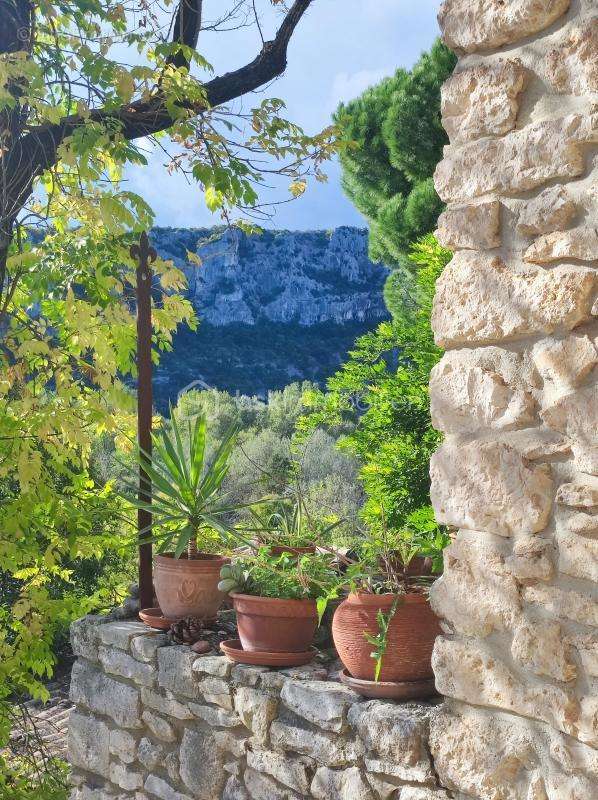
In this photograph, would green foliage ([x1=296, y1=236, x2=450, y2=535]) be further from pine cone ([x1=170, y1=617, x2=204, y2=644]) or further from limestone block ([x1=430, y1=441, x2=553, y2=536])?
limestone block ([x1=430, y1=441, x2=553, y2=536])

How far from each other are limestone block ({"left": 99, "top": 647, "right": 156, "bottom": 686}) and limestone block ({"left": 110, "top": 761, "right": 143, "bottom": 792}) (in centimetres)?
23

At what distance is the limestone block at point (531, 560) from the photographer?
1328 millimetres

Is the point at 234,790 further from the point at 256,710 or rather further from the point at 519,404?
the point at 519,404

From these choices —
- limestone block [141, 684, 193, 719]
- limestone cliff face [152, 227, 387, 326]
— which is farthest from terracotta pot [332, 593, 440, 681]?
limestone cliff face [152, 227, 387, 326]

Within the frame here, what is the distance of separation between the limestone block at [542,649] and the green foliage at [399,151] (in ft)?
16.3

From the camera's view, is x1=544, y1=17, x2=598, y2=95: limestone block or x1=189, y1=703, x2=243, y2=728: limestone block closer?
x1=544, y1=17, x2=598, y2=95: limestone block

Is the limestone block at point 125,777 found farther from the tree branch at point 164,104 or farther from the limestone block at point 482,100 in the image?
the tree branch at point 164,104

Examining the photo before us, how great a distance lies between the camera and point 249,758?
1.97m

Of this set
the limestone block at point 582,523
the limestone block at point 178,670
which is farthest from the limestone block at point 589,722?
the limestone block at point 178,670

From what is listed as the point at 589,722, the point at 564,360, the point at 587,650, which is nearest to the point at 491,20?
the point at 564,360

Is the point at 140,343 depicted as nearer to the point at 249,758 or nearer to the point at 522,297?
the point at 249,758

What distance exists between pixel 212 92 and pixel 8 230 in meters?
1.05

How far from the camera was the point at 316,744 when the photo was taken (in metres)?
1.78

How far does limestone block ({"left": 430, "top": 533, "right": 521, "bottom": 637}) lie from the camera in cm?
139
